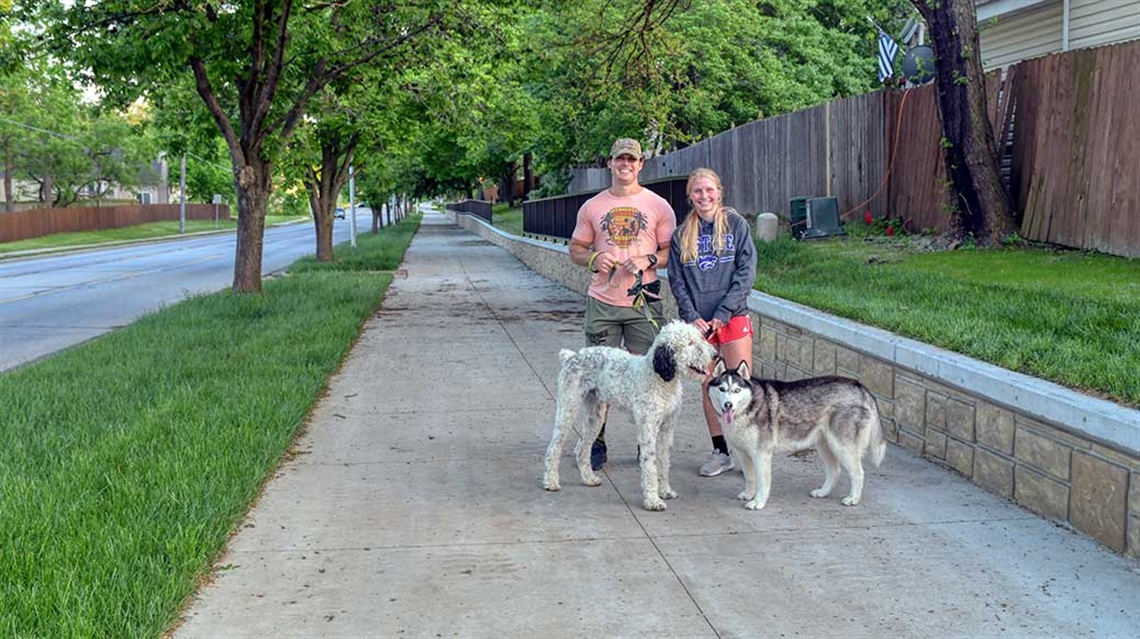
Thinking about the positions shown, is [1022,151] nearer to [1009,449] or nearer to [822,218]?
[822,218]

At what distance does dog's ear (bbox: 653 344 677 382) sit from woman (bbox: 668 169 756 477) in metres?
0.46

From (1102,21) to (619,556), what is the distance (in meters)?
14.9

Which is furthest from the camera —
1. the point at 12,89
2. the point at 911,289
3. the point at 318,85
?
the point at 12,89

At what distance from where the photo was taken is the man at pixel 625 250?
602cm

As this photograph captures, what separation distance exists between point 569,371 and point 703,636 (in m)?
2.22

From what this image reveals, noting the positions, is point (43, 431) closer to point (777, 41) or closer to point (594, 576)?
point (594, 576)

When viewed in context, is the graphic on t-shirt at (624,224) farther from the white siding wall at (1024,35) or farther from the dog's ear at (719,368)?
the white siding wall at (1024,35)

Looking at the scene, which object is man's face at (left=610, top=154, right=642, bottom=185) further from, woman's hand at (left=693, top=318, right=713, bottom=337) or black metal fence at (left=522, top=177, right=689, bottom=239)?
black metal fence at (left=522, top=177, right=689, bottom=239)

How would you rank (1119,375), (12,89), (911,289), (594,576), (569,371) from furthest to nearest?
(12,89), (911,289), (569,371), (1119,375), (594,576)

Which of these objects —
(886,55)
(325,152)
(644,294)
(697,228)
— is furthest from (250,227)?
(886,55)

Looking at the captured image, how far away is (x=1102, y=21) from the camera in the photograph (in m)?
16.1

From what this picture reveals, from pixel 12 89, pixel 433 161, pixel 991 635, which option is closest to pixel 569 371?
pixel 991 635

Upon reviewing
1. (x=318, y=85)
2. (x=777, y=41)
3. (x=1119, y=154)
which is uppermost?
(x=777, y=41)

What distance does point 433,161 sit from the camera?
4806 centimetres
